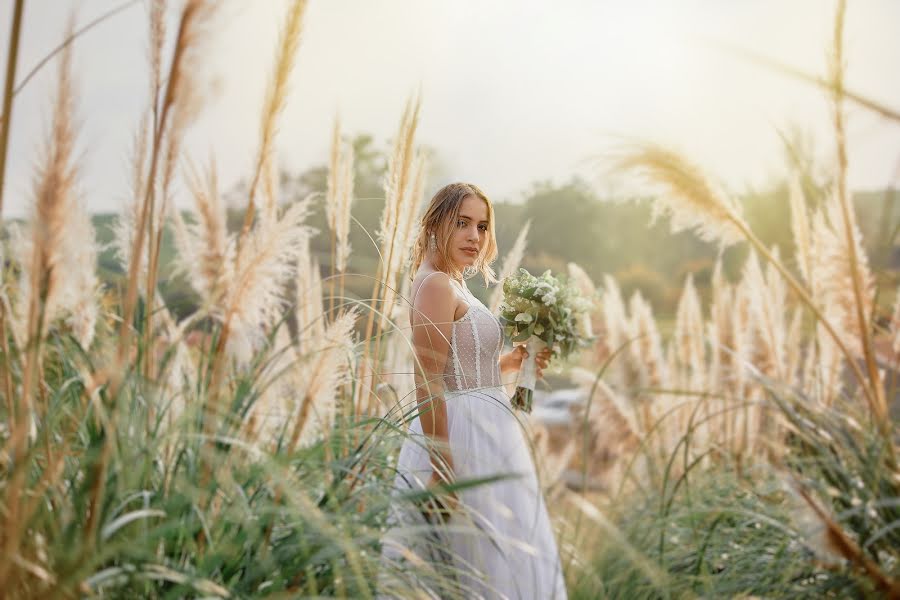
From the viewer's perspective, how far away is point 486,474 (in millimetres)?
2248

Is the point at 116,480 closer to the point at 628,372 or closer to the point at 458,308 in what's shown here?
the point at 458,308

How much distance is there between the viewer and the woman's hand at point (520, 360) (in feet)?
9.90

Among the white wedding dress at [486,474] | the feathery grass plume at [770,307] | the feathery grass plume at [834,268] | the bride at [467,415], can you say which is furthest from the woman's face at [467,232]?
the feathery grass plume at [770,307]

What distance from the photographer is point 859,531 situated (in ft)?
5.84

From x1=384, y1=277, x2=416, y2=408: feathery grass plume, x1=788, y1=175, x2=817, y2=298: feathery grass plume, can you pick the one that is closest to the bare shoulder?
x1=384, y1=277, x2=416, y2=408: feathery grass plume

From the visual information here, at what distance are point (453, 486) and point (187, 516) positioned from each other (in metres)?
0.58

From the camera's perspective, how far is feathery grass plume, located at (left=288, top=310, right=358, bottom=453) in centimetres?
171

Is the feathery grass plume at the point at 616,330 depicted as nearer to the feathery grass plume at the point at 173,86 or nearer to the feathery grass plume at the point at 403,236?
the feathery grass plume at the point at 403,236

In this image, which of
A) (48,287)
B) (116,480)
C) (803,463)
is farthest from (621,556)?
(48,287)

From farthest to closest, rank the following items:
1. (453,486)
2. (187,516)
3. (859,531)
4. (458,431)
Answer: (458,431) < (859,531) < (187,516) < (453,486)

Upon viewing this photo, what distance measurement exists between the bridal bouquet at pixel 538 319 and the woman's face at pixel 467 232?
0.21 m

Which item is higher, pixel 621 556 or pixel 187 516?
pixel 187 516

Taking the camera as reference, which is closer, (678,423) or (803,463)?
(803,463)

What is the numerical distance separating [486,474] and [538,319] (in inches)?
33.8
